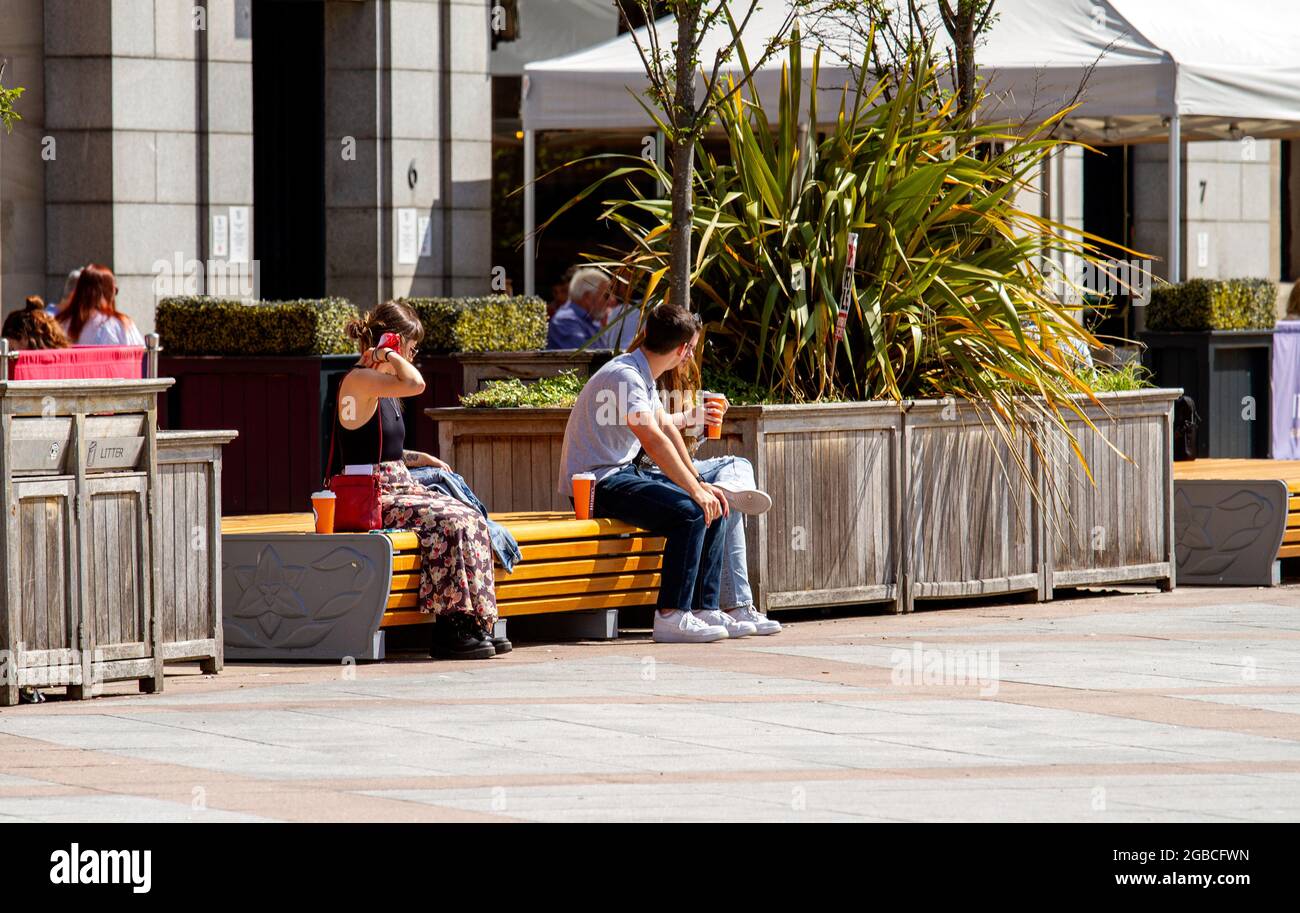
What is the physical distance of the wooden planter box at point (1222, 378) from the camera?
1702 centimetres

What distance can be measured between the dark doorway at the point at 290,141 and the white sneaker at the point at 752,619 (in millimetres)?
9206

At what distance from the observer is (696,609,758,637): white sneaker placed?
34.5 feet

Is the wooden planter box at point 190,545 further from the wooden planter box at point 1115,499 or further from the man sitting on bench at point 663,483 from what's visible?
the wooden planter box at point 1115,499

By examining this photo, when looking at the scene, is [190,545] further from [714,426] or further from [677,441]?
[714,426]

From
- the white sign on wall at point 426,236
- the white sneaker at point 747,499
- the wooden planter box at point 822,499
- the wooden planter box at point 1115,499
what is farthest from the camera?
the white sign on wall at point 426,236

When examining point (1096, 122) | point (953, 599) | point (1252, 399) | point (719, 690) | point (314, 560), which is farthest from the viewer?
point (1096, 122)

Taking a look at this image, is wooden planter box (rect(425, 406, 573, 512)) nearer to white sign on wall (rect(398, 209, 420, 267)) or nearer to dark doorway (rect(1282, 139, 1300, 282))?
white sign on wall (rect(398, 209, 420, 267))

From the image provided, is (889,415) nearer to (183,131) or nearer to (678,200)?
(678,200)

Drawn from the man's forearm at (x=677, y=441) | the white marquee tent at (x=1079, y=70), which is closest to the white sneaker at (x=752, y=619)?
the man's forearm at (x=677, y=441)

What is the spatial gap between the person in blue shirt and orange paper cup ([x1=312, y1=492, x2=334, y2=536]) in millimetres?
6247

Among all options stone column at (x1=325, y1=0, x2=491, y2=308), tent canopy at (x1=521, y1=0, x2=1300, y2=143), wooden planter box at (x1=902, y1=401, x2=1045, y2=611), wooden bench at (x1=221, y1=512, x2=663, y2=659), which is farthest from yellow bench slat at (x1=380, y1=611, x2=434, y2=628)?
stone column at (x1=325, y1=0, x2=491, y2=308)

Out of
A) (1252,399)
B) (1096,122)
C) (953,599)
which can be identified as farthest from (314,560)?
(1096,122)
